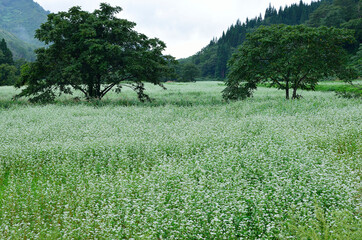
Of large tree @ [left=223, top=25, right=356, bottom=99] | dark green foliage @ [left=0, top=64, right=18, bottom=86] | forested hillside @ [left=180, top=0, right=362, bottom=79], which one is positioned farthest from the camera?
forested hillside @ [left=180, top=0, right=362, bottom=79]

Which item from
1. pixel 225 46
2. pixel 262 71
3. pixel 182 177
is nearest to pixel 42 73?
pixel 262 71

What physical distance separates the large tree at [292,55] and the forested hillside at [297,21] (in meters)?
60.7

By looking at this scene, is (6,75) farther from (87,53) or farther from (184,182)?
(184,182)

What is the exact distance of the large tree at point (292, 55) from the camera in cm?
1958

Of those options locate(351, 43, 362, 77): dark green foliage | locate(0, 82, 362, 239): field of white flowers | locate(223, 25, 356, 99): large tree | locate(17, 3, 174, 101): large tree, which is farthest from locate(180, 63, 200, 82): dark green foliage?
locate(0, 82, 362, 239): field of white flowers

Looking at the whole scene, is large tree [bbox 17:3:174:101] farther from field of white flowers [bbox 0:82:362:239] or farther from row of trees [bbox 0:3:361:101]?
field of white flowers [bbox 0:82:362:239]

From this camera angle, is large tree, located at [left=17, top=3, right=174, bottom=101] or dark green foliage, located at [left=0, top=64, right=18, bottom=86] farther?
dark green foliage, located at [left=0, top=64, right=18, bottom=86]

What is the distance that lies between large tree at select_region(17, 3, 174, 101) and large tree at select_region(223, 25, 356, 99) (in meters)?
6.63

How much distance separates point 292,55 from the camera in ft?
63.6

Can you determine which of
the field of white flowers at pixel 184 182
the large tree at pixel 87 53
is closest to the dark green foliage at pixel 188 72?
the large tree at pixel 87 53

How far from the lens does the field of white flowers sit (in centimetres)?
462

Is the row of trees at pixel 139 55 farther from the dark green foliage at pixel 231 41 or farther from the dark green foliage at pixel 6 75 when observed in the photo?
the dark green foliage at pixel 231 41

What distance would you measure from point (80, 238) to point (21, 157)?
528cm

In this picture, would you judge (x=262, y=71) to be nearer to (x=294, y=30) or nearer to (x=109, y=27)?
(x=294, y=30)
